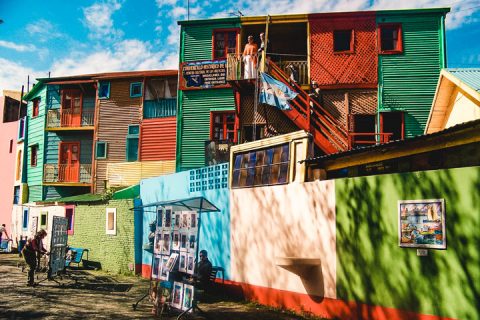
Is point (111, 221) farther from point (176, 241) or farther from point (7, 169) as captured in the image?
point (7, 169)

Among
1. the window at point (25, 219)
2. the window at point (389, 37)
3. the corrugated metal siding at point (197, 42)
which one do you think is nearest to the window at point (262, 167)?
the corrugated metal siding at point (197, 42)

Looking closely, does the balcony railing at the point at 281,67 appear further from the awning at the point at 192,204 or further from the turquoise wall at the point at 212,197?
the awning at the point at 192,204

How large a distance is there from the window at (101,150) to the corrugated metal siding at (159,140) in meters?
2.98

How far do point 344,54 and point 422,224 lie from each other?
490 inches

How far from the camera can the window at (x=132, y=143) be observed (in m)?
26.4

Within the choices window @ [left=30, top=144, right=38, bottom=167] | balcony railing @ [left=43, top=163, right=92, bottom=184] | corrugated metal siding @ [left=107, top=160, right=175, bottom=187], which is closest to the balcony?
balcony railing @ [left=43, top=163, right=92, bottom=184]

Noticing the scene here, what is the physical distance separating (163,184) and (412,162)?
908 cm

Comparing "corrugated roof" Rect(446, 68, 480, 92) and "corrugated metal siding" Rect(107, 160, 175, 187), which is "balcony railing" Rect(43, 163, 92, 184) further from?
"corrugated roof" Rect(446, 68, 480, 92)

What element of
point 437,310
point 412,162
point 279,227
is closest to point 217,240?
point 279,227

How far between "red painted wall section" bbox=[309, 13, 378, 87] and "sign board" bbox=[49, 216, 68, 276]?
11.5 meters

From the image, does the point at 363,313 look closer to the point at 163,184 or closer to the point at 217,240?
the point at 217,240

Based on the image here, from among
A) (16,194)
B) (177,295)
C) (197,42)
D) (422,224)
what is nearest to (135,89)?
(197,42)

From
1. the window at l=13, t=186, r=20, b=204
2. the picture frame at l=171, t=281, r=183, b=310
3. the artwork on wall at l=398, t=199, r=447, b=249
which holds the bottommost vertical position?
the picture frame at l=171, t=281, r=183, b=310

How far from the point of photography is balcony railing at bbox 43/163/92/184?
27938 mm
